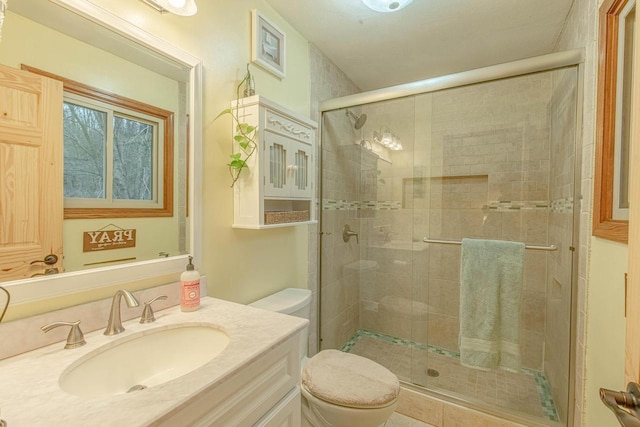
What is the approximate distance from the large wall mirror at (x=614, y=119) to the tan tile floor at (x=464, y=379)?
3.75 ft

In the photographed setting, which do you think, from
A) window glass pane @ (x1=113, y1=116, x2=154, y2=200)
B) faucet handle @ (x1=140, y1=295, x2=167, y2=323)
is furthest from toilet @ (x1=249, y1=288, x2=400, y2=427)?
window glass pane @ (x1=113, y1=116, x2=154, y2=200)

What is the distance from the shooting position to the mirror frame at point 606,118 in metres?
1.01

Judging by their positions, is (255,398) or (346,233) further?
(346,233)

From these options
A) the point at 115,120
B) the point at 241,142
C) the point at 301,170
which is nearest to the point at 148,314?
the point at 115,120

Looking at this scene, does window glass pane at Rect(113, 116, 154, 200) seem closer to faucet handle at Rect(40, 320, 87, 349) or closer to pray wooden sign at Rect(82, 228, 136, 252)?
pray wooden sign at Rect(82, 228, 136, 252)

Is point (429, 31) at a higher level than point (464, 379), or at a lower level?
higher

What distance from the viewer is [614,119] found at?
102 centimetres

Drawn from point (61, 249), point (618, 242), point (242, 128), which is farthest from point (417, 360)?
point (61, 249)

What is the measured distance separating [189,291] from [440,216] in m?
1.85

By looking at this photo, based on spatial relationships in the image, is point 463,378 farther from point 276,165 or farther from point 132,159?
point 132,159

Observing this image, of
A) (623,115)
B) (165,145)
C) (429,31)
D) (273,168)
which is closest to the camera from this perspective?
(623,115)

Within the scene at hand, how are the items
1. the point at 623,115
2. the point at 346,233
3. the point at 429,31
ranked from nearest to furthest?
→ the point at 623,115
the point at 429,31
the point at 346,233

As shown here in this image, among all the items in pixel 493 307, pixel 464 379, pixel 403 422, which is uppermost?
pixel 493 307

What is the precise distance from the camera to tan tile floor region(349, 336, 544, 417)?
5.31 ft
